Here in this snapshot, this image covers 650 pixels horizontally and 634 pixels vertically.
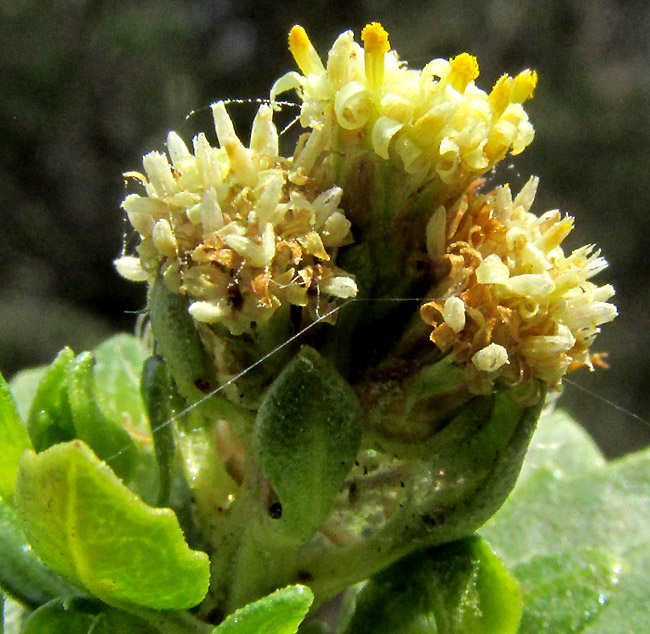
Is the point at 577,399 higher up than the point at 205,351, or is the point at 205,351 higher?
the point at 205,351

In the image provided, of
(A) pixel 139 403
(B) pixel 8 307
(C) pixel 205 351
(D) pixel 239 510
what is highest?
(C) pixel 205 351

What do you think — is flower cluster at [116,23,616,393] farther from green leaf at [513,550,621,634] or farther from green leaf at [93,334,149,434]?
green leaf at [93,334,149,434]

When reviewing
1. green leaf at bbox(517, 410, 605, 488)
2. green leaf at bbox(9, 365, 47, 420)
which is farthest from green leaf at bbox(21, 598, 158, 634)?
green leaf at bbox(517, 410, 605, 488)

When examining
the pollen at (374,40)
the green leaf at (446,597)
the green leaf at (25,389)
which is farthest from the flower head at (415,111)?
the green leaf at (25,389)

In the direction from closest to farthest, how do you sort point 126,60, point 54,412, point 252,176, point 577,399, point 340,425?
point 340,425 < point 252,176 < point 54,412 < point 126,60 < point 577,399

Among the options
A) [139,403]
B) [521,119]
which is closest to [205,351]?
[521,119]

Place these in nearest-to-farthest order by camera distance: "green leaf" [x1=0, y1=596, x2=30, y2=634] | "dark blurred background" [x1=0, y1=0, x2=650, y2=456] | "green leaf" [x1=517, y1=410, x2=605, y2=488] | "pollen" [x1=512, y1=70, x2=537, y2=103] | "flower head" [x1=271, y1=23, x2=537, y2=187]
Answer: "flower head" [x1=271, y1=23, x2=537, y2=187]
"pollen" [x1=512, y1=70, x2=537, y2=103]
"green leaf" [x1=0, y1=596, x2=30, y2=634]
"green leaf" [x1=517, y1=410, x2=605, y2=488]
"dark blurred background" [x1=0, y1=0, x2=650, y2=456]

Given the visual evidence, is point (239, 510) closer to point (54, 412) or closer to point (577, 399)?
point (54, 412)
